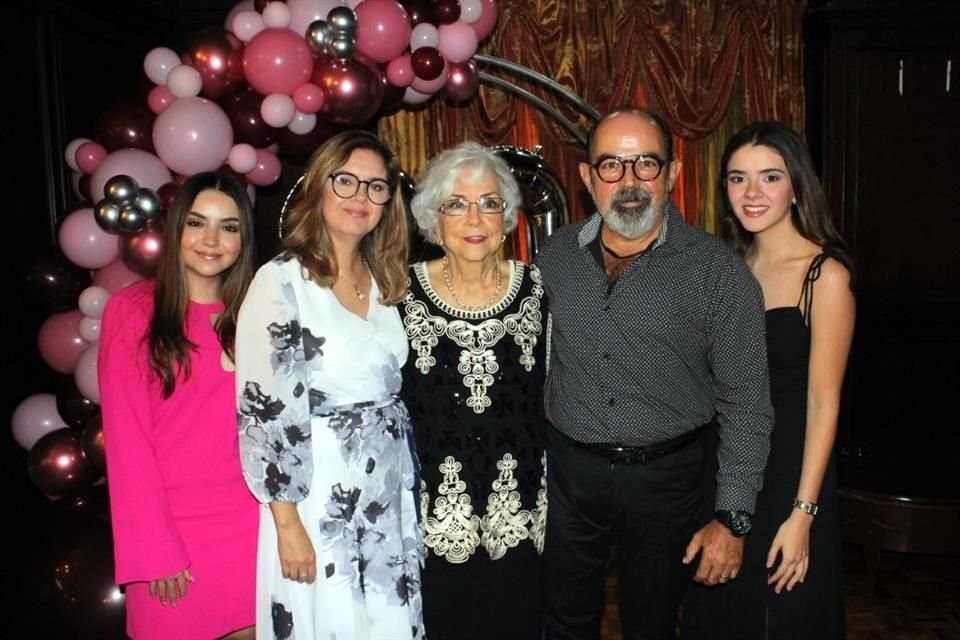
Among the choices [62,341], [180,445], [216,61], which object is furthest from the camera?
[216,61]

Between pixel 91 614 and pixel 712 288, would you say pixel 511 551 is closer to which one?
pixel 712 288

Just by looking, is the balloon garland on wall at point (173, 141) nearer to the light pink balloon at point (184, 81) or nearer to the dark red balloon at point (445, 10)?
the light pink balloon at point (184, 81)

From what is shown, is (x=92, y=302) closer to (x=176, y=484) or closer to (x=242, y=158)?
(x=242, y=158)

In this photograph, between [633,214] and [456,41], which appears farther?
[456,41]

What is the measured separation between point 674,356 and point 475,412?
0.51 meters

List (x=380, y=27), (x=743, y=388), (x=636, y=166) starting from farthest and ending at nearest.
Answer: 1. (x=380, y=27)
2. (x=636, y=166)
3. (x=743, y=388)

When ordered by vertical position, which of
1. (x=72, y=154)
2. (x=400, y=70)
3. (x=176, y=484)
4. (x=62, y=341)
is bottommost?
(x=176, y=484)

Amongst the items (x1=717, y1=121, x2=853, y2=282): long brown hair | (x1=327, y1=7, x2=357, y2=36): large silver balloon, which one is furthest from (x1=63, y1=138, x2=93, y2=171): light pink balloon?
(x1=717, y1=121, x2=853, y2=282): long brown hair

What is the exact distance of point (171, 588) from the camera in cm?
183

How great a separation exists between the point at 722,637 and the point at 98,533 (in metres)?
2.01

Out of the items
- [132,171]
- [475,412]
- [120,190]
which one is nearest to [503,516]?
[475,412]

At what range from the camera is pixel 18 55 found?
3166mm

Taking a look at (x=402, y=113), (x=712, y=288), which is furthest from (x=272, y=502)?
(x=402, y=113)

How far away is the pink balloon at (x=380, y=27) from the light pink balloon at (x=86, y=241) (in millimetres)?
1230
